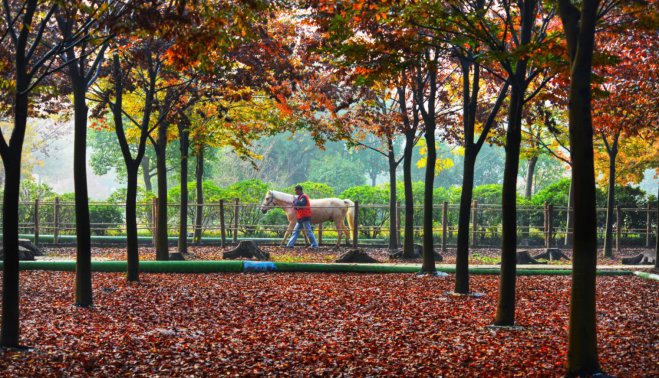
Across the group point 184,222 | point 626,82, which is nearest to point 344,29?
point 626,82

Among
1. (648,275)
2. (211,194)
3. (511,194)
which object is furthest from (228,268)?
(211,194)

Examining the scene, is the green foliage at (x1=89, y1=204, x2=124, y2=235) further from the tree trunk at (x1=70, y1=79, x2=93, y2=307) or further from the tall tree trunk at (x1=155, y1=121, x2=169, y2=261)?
the tree trunk at (x1=70, y1=79, x2=93, y2=307)

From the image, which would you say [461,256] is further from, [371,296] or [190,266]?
[190,266]

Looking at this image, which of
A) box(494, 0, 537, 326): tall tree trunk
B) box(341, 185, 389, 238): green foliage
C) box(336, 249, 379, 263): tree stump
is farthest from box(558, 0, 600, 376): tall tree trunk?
box(341, 185, 389, 238): green foliage

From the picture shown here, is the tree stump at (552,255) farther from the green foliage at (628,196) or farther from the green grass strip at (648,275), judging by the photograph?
the green foliage at (628,196)

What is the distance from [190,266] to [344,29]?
24.8 feet

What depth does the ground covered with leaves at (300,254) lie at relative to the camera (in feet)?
68.7

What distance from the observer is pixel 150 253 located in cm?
2234

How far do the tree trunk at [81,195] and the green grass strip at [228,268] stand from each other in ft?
15.8

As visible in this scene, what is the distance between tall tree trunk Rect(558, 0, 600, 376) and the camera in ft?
23.3

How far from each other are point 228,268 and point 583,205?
35.6ft

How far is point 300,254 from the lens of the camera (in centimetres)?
2266

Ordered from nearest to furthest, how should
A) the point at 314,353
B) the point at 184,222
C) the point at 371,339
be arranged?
the point at 314,353 < the point at 371,339 < the point at 184,222

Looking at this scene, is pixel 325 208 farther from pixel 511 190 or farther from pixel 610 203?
pixel 511 190
